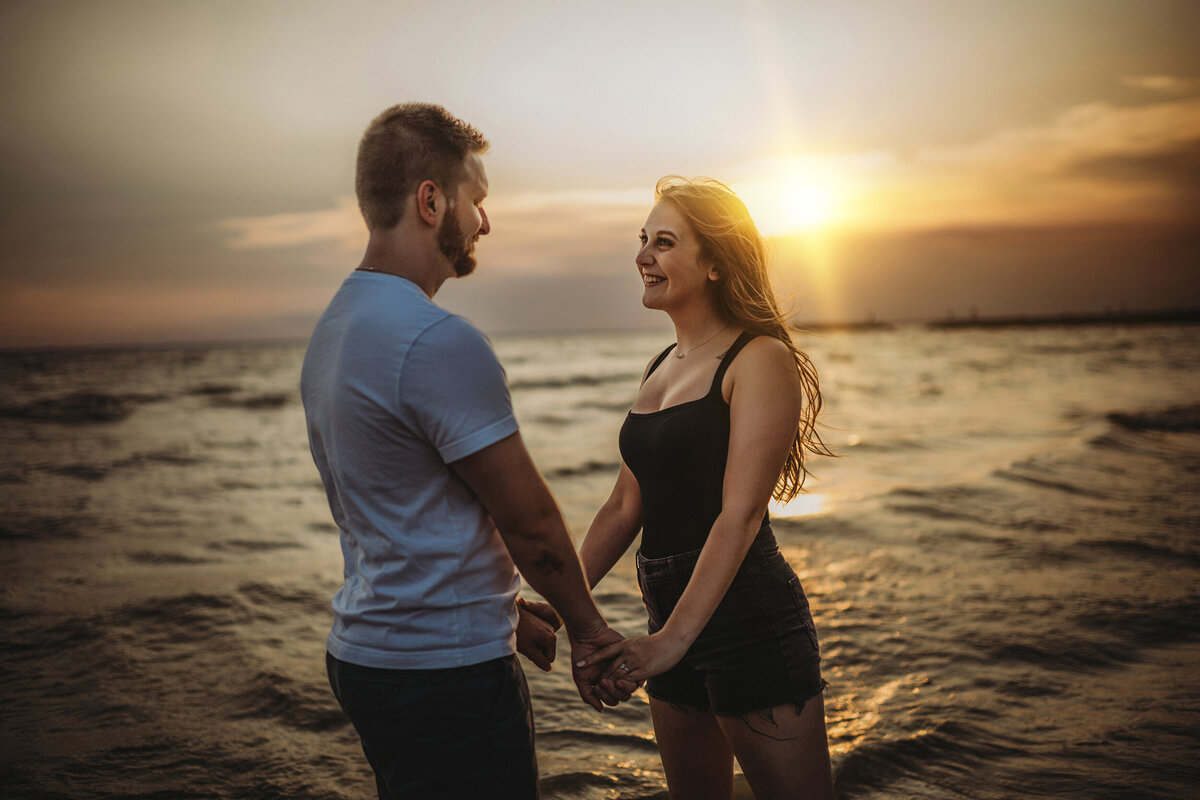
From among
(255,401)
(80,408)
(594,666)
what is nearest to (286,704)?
(594,666)

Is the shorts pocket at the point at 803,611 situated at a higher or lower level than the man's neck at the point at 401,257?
lower

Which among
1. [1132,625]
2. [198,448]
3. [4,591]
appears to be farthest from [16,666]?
[198,448]

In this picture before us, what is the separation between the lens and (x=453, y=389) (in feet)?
6.14

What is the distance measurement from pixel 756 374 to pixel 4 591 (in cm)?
898

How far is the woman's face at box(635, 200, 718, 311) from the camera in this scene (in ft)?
9.70

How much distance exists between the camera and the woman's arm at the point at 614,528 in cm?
324

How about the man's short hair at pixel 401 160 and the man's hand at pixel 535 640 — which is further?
the man's hand at pixel 535 640

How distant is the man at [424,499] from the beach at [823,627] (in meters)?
2.63

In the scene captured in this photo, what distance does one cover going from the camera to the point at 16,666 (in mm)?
6109

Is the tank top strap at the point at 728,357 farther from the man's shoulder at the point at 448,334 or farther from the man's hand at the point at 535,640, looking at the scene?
the man's shoulder at the point at 448,334

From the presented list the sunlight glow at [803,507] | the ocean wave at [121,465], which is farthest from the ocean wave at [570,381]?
the sunlight glow at [803,507]

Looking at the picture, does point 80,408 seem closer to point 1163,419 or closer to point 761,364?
point 761,364

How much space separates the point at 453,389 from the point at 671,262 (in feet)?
4.46

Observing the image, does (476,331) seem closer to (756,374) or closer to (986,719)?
(756,374)
